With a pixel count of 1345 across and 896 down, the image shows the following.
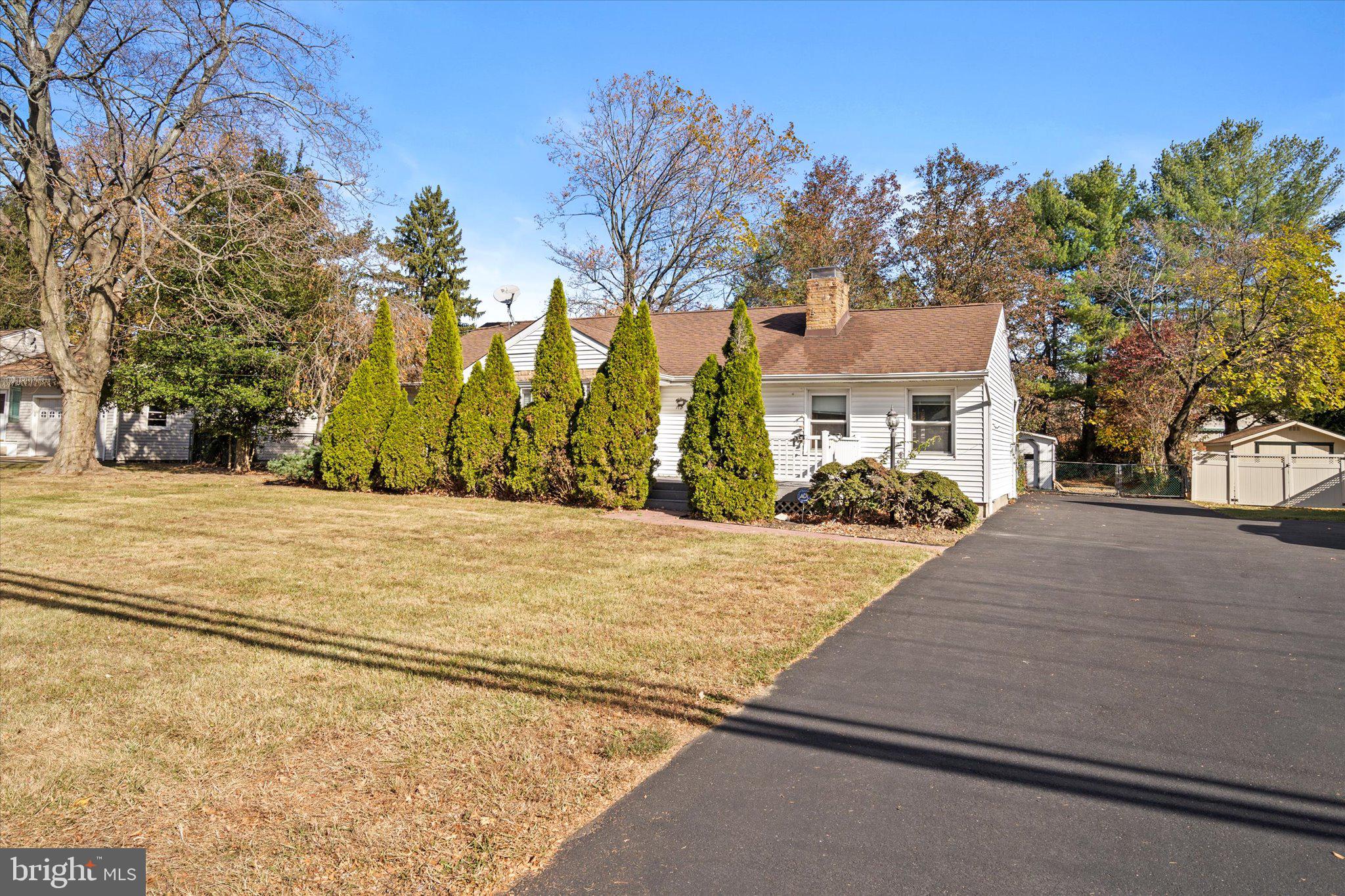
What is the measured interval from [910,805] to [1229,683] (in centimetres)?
306

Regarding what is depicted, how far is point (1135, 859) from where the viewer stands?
2758 millimetres

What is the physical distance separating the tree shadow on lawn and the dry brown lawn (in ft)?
0.07

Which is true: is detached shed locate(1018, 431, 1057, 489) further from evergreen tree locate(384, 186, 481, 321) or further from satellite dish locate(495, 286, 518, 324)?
evergreen tree locate(384, 186, 481, 321)

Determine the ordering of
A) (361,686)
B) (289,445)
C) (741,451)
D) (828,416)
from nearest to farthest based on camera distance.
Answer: (361,686) → (741,451) → (828,416) → (289,445)

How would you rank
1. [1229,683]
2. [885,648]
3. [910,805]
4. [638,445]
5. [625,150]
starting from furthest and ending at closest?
[625,150], [638,445], [885,648], [1229,683], [910,805]

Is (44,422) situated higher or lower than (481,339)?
lower

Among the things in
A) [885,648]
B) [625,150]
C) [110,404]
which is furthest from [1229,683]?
[110,404]

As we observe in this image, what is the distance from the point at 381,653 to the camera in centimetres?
505

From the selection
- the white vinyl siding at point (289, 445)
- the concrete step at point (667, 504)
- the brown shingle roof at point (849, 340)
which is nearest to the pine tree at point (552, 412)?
the concrete step at point (667, 504)

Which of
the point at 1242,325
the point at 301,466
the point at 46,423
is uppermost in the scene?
the point at 1242,325

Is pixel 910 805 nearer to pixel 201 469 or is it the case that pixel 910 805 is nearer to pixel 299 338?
pixel 299 338

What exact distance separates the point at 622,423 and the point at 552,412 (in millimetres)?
1594

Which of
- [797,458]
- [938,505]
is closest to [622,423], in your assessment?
[797,458]
